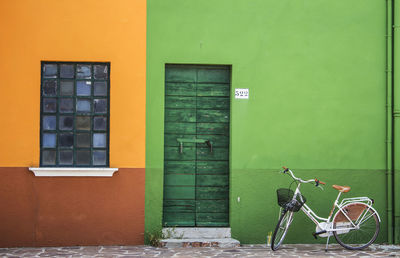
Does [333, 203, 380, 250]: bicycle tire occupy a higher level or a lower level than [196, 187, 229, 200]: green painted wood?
lower

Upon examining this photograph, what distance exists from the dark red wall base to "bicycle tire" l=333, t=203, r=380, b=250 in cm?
320

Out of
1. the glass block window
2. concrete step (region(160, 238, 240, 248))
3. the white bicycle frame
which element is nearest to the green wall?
concrete step (region(160, 238, 240, 248))

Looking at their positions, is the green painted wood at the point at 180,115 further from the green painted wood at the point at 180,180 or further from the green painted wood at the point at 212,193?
the green painted wood at the point at 212,193

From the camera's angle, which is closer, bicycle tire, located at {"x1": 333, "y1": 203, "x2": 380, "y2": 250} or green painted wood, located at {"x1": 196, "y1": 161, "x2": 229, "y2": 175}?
bicycle tire, located at {"x1": 333, "y1": 203, "x2": 380, "y2": 250}

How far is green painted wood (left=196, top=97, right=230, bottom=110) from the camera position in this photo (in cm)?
884

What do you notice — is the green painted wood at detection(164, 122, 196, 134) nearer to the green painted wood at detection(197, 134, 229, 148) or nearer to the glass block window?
the green painted wood at detection(197, 134, 229, 148)

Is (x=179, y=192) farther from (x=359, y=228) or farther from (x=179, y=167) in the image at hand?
(x=359, y=228)

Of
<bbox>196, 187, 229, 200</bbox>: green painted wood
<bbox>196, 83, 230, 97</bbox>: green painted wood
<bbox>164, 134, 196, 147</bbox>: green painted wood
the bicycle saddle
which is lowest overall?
<bbox>196, 187, 229, 200</bbox>: green painted wood

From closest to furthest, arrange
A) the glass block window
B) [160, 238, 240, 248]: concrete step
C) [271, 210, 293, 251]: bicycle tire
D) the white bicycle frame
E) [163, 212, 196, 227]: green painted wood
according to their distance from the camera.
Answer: [271, 210, 293, 251]: bicycle tire → the white bicycle frame → [160, 238, 240, 248]: concrete step → the glass block window → [163, 212, 196, 227]: green painted wood

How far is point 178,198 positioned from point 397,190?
372 centimetres

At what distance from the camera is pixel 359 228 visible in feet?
27.0

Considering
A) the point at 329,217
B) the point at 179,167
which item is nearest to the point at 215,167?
the point at 179,167

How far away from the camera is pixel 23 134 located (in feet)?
27.7

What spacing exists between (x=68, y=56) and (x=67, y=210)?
2.53 metres
